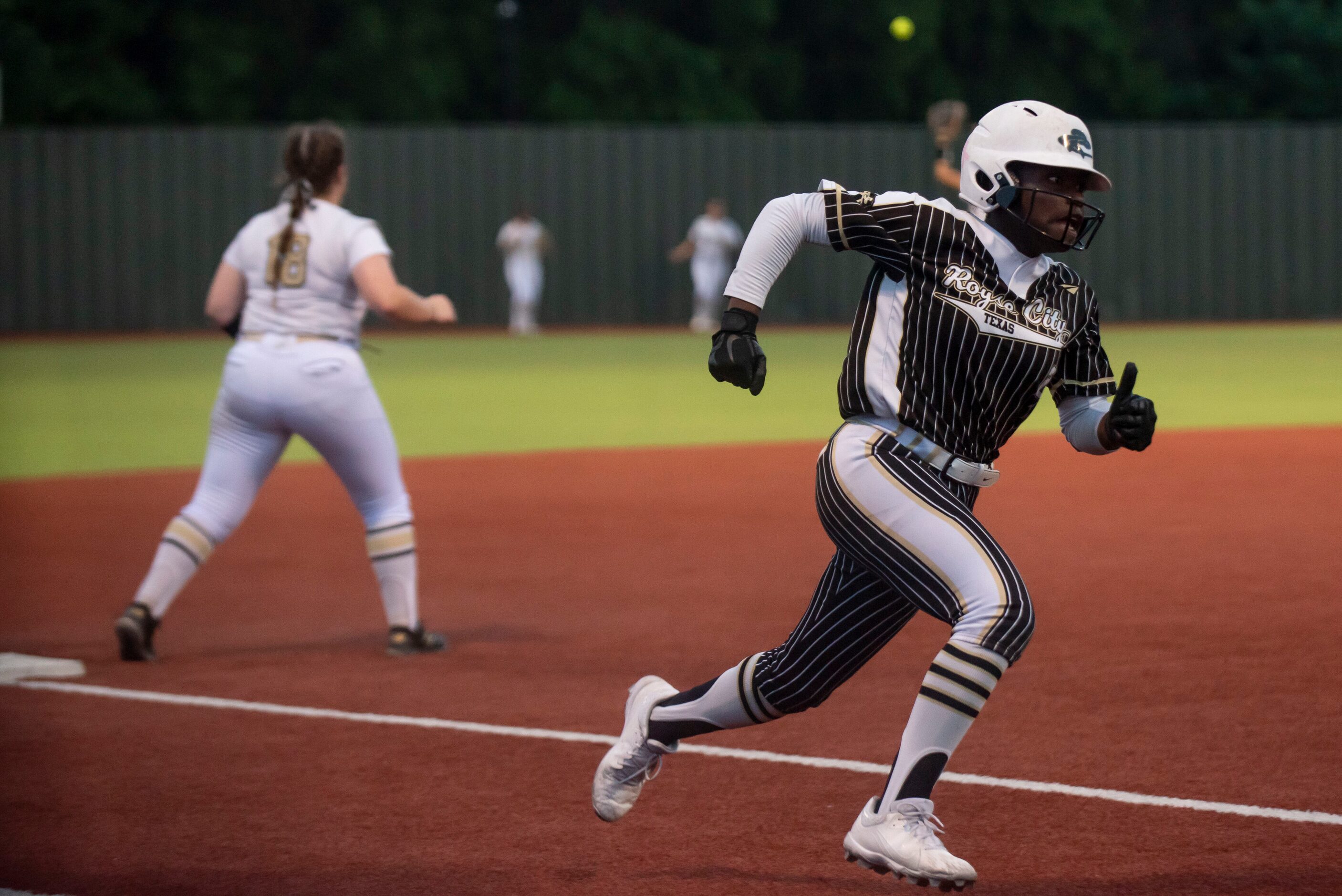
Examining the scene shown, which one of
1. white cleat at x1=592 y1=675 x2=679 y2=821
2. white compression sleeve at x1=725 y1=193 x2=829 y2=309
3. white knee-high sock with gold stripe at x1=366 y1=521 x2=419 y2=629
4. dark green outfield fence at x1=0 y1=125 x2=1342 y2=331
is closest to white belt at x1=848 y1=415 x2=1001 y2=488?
white compression sleeve at x1=725 y1=193 x2=829 y2=309

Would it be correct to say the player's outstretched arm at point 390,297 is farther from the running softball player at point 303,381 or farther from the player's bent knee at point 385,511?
the player's bent knee at point 385,511

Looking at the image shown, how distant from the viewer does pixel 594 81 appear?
4391 centimetres

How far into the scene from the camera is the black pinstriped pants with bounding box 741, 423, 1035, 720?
179 inches

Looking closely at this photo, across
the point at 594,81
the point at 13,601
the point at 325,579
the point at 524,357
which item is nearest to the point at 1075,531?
the point at 325,579

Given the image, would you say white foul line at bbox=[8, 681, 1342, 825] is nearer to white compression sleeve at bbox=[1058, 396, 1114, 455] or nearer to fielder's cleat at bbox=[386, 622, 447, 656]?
fielder's cleat at bbox=[386, 622, 447, 656]

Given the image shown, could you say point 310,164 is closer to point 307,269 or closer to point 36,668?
point 307,269

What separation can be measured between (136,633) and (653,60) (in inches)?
1485

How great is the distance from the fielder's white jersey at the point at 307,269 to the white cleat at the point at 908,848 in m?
3.90

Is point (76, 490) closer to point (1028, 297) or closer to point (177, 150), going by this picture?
point (1028, 297)

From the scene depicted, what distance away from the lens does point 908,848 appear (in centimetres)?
438

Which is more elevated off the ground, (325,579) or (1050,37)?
(1050,37)

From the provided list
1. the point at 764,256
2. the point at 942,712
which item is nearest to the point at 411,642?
the point at 764,256

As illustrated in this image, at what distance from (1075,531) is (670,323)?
2699 centimetres

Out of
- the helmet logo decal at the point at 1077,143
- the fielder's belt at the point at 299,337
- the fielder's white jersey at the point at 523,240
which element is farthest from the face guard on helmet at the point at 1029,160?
the fielder's white jersey at the point at 523,240
